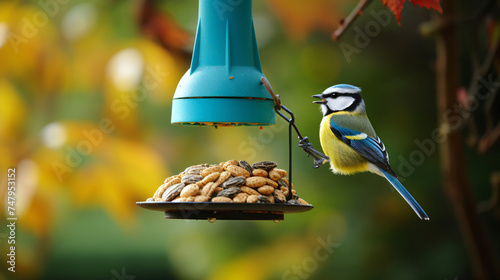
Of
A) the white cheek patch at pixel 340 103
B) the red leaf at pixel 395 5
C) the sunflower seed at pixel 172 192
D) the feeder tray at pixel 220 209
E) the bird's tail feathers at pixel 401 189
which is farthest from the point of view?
the white cheek patch at pixel 340 103

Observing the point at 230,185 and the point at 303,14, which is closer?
the point at 230,185

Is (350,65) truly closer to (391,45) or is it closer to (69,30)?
(391,45)

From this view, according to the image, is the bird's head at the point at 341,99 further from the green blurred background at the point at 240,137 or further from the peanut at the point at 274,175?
the green blurred background at the point at 240,137

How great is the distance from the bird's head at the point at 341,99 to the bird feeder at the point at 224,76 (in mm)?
614

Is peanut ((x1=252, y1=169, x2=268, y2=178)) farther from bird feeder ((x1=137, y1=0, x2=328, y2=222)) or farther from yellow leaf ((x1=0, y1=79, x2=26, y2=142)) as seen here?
yellow leaf ((x1=0, y1=79, x2=26, y2=142))

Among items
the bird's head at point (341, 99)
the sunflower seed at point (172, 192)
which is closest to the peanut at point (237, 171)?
the sunflower seed at point (172, 192)

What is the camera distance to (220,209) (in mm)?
2369

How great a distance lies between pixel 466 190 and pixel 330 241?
3.94ft

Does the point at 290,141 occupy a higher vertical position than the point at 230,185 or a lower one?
higher

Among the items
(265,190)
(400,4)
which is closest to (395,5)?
(400,4)

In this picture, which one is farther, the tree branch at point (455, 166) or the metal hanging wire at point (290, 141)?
the tree branch at point (455, 166)

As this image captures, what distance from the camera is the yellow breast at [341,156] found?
10.6ft

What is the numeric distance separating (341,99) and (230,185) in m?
1.01

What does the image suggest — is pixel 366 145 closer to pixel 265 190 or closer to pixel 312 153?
pixel 312 153
